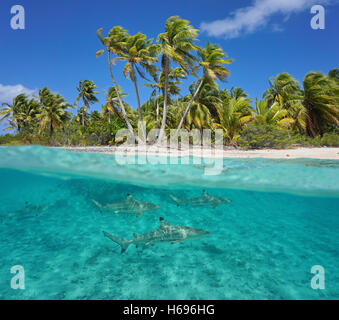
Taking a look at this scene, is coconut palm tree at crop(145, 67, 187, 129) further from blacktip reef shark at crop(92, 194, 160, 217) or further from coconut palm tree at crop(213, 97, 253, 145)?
blacktip reef shark at crop(92, 194, 160, 217)

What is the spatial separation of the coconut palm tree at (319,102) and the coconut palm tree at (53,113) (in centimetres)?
3636

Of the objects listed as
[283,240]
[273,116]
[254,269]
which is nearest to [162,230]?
[254,269]

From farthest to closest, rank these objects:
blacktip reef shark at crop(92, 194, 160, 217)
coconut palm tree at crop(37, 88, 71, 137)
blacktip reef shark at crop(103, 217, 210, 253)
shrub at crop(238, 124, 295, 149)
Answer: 1. coconut palm tree at crop(37, 88, 71, 137)
2. shrub at crop(238, 124, 295, 149)
3. blacktip reef shark at crop(92, 194, 160, 217)
4. blacktip reef shark at crop(103, 217, 210, 253)

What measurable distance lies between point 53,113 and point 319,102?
126 ft

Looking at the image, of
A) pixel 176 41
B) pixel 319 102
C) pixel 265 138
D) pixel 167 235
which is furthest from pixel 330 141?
pixel 167 235

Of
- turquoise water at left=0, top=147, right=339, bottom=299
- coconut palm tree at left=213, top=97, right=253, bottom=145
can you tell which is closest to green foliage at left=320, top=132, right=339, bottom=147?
coconut palm tree at left=213, top=97, right=253, bottom=145

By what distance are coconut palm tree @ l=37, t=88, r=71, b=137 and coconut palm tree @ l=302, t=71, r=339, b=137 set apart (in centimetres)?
3636

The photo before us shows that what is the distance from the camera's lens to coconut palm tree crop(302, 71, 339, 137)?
20797mm

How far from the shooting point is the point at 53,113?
38219 mm

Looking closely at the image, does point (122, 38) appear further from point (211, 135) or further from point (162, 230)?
point (162, 230)

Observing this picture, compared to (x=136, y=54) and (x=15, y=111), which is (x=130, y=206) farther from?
(x=15, y=111)

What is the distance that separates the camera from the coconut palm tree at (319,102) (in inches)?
819

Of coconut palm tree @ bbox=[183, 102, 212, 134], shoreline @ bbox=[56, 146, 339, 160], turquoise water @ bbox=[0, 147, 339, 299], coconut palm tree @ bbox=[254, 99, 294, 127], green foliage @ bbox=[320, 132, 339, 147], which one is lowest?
turquoise water @ bbox=[0, 147, 339, 299]
